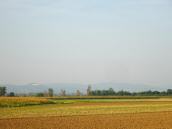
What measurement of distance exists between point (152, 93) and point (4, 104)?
342 ft

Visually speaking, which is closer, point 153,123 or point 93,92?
point 153,123

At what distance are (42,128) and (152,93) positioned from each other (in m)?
134

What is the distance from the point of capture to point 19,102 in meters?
65.7

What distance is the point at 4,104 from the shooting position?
6184cm

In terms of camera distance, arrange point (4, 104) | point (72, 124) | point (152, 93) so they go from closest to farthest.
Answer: point (72, 124), point (4, 104), point (152, 93)

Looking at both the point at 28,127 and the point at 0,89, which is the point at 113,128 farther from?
the point at 0,89

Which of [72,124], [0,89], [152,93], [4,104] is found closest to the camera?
[72,124]

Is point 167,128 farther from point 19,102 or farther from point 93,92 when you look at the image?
point 93,92

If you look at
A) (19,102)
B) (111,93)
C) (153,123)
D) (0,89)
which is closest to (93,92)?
(111,93)

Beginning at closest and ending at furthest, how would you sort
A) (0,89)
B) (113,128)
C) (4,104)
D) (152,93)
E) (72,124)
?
1. (113,128)
2. (72,124)
3. (4,104)
4. (0,89)
5. (152,93)

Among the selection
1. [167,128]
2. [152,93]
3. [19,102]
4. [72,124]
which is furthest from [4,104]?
[152,93]

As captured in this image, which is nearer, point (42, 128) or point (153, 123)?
point (42, 128)

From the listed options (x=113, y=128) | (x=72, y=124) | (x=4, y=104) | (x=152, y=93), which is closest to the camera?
(x=113, y=128)

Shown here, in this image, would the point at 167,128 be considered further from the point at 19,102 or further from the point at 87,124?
the point at 19,102
